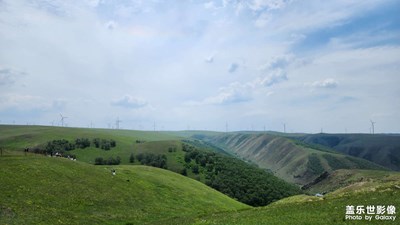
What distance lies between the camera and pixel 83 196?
5306 cm

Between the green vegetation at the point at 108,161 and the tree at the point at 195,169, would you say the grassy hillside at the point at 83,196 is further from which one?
the tree at the point at 195,169

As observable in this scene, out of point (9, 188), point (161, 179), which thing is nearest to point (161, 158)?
point (161, 179)

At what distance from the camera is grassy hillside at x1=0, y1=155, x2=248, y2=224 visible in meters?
42.8

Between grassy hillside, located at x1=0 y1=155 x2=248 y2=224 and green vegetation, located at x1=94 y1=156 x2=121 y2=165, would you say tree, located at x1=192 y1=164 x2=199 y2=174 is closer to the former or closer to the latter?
green vegetation, located at x1=94 y1=156 x2=121 y2=165

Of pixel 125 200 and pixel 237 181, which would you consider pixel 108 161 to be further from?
pixel 125 200

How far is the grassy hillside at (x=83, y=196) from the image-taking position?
1683 inches

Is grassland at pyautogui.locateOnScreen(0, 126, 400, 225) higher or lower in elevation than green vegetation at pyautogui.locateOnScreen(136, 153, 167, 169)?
higher

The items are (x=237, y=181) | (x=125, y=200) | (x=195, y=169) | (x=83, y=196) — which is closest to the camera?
(x=83, y=196)

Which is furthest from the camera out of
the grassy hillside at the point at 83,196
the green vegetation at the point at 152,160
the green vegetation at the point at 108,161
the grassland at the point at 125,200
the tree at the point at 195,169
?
the green vegetation at the point at 152,160

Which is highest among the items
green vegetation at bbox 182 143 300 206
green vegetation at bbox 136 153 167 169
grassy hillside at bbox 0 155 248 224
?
grassy hillside at bbox 0 155 248 224

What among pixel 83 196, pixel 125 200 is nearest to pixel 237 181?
pixel 125 200

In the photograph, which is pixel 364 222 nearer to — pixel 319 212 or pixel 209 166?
pixel 319 212

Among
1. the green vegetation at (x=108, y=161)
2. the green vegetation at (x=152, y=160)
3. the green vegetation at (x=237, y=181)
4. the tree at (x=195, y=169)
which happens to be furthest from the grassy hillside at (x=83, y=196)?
the green vegetation at (x=152, y=160)

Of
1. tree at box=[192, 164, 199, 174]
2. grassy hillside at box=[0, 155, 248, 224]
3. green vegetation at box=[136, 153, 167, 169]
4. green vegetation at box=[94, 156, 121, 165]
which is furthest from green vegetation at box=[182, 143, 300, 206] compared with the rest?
grassy hillside at box=[0, 155, 248, 224]
